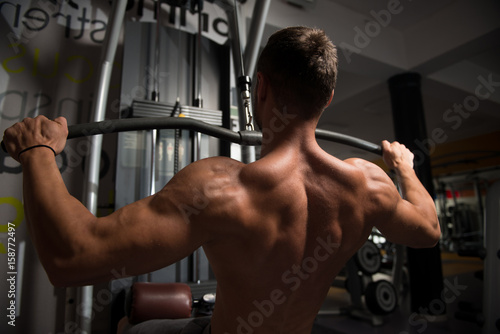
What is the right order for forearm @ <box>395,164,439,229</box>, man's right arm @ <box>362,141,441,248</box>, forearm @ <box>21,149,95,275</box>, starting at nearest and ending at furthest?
forearm @ <box>21,149,95,275</box>, man's right arm @ <box>362,141,441,248</box>, forearm @ <box>395,164,439,229</box>

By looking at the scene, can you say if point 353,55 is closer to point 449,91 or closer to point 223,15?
point 223,15

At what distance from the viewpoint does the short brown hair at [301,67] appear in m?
0.90

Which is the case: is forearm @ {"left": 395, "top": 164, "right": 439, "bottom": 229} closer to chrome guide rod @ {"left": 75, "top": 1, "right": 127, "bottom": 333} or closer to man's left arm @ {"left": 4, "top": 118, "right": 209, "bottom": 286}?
man's left arm @ {"left": 4, "top": 118, "right": 209, "bottom": 286}

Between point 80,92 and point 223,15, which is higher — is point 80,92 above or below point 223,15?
below

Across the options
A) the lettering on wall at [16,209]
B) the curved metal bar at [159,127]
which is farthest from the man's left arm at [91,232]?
the lettering on wall at [16,209]

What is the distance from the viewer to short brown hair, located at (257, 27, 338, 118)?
896mm

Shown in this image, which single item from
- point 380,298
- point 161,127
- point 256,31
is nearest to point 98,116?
point 161,127

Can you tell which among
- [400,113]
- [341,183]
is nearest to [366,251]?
[400,113]

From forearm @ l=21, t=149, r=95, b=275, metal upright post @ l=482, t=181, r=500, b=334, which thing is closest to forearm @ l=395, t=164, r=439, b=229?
forearm @ l=21, t=149, r=95, b=275

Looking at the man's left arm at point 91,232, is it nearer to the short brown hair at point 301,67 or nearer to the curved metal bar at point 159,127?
the curved metal bar at point 159,127

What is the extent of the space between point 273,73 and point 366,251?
3501mm

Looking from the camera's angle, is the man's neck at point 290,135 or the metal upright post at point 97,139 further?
the metal upright post at point 97,139

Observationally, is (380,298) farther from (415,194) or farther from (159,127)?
(159,127)

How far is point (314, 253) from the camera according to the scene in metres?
0.88
